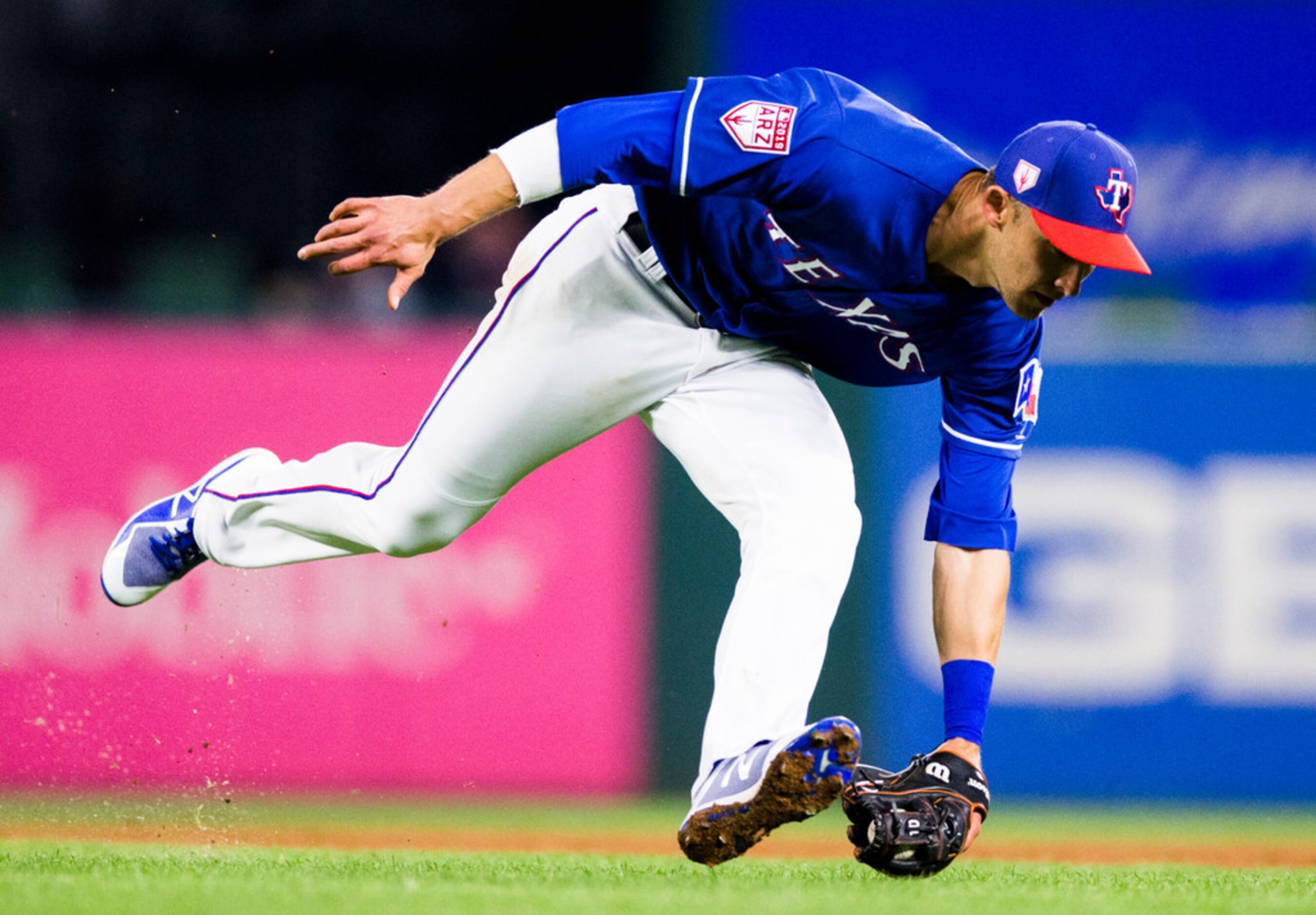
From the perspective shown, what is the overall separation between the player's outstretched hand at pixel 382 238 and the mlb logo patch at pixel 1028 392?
136cm

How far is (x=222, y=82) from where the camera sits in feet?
32.3

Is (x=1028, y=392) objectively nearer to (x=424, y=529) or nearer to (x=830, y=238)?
(x=830, y=238)

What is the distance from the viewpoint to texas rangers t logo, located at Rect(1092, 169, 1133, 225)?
3.40m

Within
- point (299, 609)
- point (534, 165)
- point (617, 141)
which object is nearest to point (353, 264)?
point (534, 165)

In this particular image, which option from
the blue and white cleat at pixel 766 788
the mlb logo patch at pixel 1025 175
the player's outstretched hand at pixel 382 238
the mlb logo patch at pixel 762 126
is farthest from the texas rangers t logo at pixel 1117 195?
the player's outstretched hand at pixel 382 238

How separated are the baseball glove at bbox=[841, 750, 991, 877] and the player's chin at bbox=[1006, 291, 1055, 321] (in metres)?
0.96

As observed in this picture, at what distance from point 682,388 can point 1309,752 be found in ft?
13.2

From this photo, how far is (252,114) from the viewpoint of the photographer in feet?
32.1

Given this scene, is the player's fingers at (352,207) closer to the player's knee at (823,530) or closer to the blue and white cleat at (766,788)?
the player's knee at (823,530)

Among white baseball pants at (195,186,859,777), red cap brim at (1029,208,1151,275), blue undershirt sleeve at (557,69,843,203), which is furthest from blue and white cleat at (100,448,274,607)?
red cap brim at (1029,208,1151,275)

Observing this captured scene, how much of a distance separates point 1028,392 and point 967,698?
0.69 metres

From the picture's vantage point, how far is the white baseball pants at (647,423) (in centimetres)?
371

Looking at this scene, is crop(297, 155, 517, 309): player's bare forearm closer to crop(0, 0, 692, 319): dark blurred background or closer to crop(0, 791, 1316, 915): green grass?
crop(0, 791, 1316, 915): green grass

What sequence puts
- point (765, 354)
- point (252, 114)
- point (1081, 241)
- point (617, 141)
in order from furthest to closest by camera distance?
point (252, 114) < point (765, 354) < point (617, 141) < point (1081, 241)
